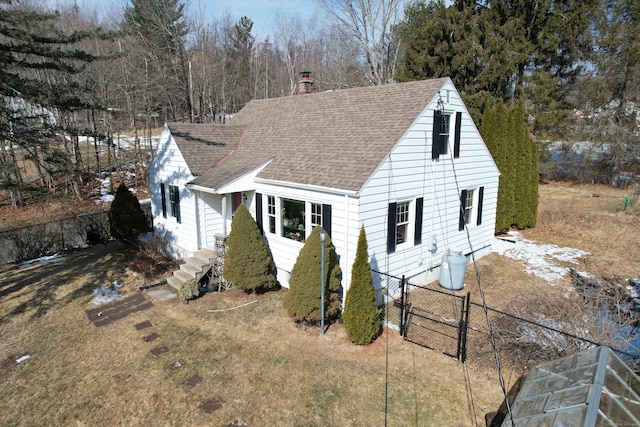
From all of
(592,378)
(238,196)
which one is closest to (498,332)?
(592,378)

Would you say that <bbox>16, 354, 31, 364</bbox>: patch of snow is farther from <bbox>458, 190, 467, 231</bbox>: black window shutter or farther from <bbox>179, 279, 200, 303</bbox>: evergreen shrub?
<bbox>458, 190, 467, 231</bbox>: black window shutter

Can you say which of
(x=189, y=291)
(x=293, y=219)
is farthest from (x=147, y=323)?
(x=293, y=219)

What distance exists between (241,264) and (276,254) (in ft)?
3.91

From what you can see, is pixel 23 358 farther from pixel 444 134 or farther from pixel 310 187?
pixel 444 134

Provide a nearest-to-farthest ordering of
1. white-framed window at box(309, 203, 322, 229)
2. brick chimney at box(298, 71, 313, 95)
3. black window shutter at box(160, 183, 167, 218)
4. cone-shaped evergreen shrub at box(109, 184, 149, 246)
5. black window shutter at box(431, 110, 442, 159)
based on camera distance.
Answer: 1. white-framed window at box(309, 203, 322, 229)
2. black window shutter at box(431, 110, 442, 159)
3. black window shutter at box(160, 183, 167, 218)
4. cone-shaped evergreen shrub at box(109, 184, 149, 246)
5. brick chimney at box(298, 71, 313, 95)

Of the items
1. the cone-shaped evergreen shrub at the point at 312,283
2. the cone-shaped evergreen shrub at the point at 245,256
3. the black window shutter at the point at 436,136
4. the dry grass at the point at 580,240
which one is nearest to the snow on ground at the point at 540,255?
the dry grass at the point at 580,240

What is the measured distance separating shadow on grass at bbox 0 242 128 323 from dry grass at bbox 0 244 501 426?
27 cm

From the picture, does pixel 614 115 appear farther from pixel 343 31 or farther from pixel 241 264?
pixel 241 264

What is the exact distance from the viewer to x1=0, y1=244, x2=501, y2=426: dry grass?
252 inches

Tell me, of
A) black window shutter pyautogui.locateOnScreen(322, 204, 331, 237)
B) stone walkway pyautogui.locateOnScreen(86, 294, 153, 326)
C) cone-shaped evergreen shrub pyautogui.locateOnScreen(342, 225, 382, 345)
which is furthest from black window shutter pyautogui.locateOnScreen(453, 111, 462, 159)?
stone walkway pyautogui.locateOnScreen(86, 294, 153, 326)

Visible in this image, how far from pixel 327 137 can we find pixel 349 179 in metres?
2.95

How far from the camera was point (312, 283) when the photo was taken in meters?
8.74

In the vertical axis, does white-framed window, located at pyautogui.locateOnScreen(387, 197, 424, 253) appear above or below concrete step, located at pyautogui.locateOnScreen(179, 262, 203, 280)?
above

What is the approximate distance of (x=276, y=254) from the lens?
1123cm
